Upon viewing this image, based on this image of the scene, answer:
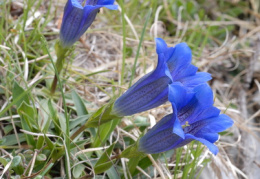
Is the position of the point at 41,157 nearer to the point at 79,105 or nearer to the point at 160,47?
the point at 79,105

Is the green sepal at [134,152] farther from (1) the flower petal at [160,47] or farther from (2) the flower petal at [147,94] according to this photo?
(1) the flower petal at [160,47]

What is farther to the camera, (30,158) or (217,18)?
(217,18)

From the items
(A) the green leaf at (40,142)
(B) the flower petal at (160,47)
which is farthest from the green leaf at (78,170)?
(B) the flower petal at (160,47)

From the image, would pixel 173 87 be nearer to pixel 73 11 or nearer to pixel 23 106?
pixel 73 11

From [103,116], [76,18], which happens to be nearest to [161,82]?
[103,116]

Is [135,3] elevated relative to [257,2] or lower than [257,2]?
elevated

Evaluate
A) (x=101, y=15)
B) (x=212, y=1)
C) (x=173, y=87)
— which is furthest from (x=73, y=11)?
(x=212, y=1)

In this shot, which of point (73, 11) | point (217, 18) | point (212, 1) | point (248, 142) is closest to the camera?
point (73, 11)

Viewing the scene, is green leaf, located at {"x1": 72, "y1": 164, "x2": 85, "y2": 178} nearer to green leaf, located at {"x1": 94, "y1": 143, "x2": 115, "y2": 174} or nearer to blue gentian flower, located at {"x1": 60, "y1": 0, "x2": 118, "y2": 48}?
green leaf, located at {"x1": 94, "y1": 143, "x2": 115, "y2": 174}
